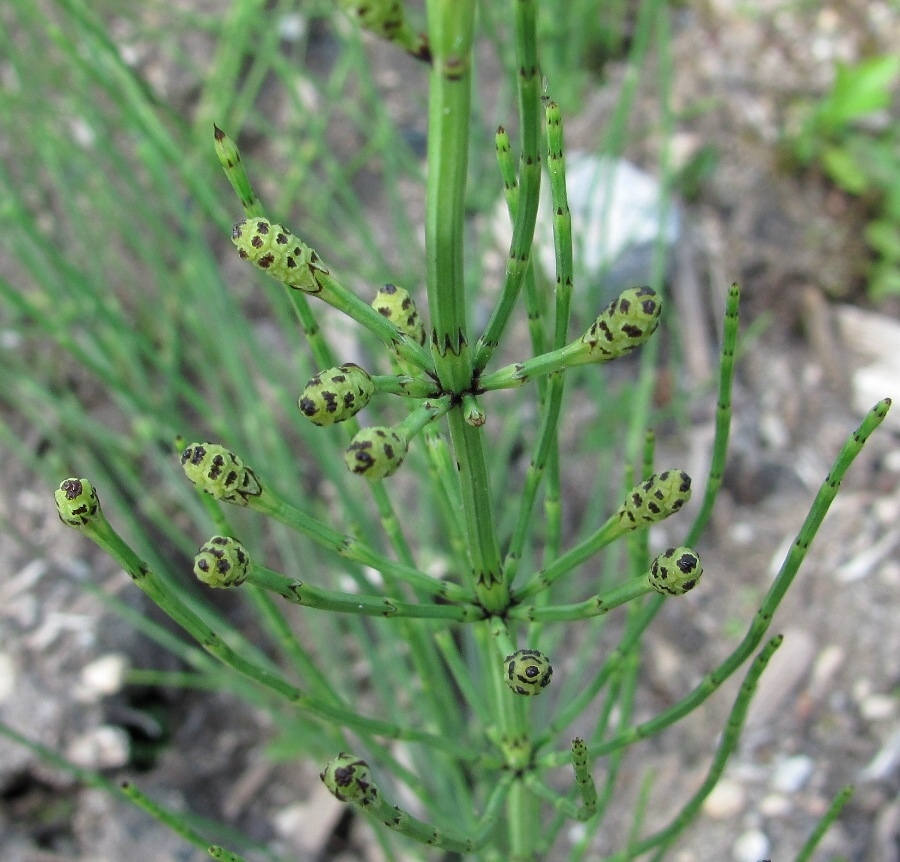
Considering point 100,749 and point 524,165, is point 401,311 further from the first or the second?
point 100,749

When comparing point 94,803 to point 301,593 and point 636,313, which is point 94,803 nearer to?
point 301,593

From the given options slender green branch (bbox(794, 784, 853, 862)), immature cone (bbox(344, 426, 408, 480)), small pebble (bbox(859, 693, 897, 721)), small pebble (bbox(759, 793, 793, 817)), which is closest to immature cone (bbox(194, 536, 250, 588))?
immature cone (bbox(344, 426, 408, 480))

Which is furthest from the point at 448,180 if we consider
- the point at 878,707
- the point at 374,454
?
the point at 878,707

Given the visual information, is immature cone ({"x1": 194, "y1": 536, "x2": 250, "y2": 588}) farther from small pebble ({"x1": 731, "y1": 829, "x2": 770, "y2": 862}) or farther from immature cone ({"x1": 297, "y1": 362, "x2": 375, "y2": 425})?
small pebble ({"x1": 731, "y1": 829, "x2": 770, "y2": 862})

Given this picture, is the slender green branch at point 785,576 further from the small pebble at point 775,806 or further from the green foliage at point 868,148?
the green foliage at point 868,148

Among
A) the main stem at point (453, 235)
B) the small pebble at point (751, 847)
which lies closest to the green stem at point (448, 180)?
the main stem at point (453, 235)

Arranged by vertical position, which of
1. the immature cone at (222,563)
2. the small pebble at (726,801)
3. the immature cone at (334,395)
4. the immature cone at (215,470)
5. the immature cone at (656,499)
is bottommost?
the immature cone at (222,563)
